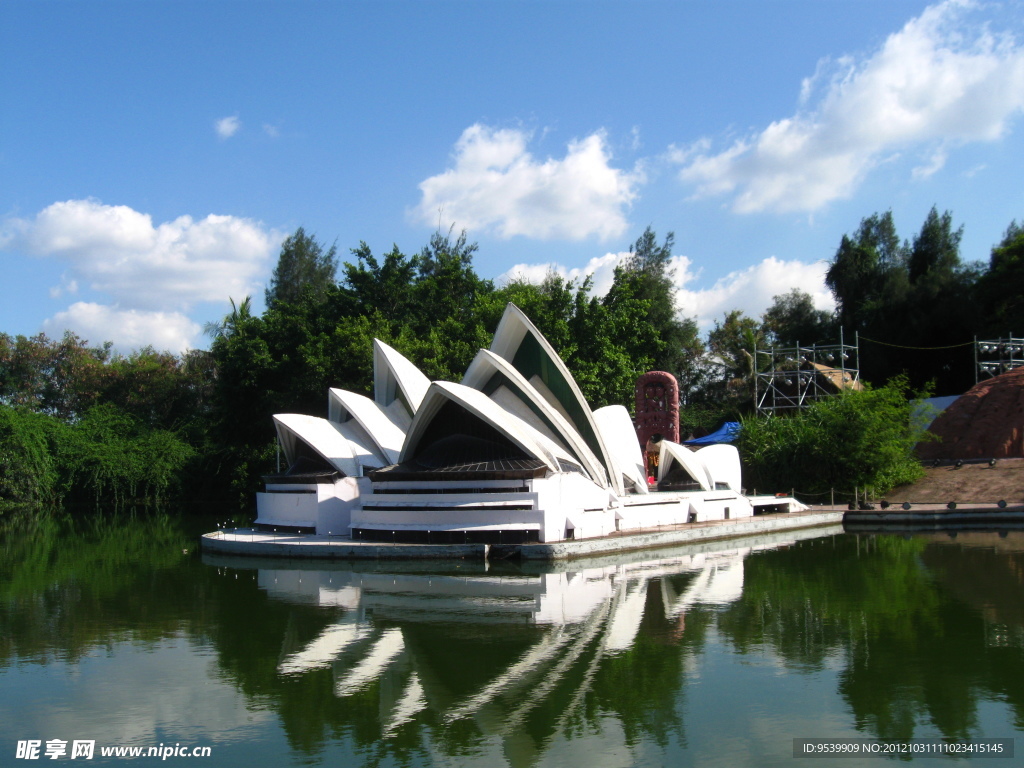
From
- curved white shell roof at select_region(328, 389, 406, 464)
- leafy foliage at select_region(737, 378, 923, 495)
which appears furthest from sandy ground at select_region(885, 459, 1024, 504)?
curved white shell roof at select_region(328, 389, 406, 464)

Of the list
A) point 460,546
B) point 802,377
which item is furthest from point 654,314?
point 460,546

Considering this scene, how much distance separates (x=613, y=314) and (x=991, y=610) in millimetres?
28437

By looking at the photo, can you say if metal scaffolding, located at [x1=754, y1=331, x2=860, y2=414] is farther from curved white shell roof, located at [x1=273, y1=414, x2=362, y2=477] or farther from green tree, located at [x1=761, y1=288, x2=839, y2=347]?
curved white shell roof, located at [x1=273, y1=414, x2=362, y2=477]

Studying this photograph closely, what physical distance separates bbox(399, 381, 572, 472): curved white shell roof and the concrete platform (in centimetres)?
227

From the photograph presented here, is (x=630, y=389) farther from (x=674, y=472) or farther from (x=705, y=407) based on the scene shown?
(x=705, y=407)

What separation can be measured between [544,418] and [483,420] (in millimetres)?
3029

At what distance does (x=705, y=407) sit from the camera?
5744cm

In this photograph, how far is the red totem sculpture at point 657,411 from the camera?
1296 inches

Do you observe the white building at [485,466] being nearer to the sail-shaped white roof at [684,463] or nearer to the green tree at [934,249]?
the sail-shaped white roof at [684,463]

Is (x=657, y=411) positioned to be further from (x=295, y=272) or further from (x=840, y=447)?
(x=295, y=272)

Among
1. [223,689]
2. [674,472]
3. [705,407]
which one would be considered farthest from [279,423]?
[705,407]

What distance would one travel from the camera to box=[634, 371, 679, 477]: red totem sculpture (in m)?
32.9

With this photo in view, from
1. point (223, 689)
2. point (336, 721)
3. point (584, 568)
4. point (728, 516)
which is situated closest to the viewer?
point (336, 721)

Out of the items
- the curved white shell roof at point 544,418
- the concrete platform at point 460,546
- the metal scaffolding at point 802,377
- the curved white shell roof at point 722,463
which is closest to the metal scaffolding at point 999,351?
the metal scaffolding at point 802,377
